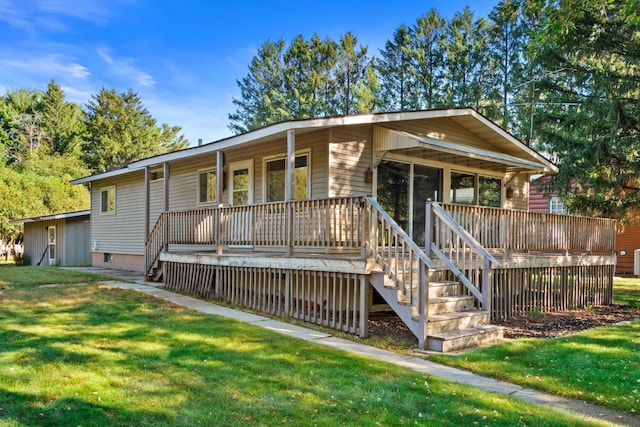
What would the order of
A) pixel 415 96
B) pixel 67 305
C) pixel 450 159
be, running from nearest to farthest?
pixel 67 305
pixel 450 159
pixel 415 96

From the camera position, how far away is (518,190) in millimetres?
13391

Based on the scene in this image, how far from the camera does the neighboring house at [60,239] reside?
69.3 feet

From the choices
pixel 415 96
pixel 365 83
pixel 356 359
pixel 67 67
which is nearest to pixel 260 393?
pixel 356 359

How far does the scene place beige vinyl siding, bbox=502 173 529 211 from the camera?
12961 millimetres

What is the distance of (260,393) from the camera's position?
4297 millimetres

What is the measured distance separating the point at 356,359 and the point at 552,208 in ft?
66.3

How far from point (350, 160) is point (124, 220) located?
10447 mm

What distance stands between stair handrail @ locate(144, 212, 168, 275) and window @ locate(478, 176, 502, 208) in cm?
793

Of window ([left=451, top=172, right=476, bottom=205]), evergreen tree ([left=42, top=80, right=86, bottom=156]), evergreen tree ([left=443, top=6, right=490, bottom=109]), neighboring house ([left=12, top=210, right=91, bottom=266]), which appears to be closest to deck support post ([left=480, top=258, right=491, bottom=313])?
window ([left=451, top=172, right=476, bottom=205])

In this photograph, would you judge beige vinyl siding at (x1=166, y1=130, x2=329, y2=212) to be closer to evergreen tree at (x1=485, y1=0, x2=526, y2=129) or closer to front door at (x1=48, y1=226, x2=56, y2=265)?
front door at (x1=48, y1=226, x2=56, y2=265)

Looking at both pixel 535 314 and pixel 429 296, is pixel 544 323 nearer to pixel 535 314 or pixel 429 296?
pixel 535 314

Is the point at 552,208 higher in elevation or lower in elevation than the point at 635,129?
lower

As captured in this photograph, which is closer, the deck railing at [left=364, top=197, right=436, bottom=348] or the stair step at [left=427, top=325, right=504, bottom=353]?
the stair step at [left=427, top=325, right=504, bottom=353]

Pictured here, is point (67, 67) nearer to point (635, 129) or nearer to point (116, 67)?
point (116, 67)
